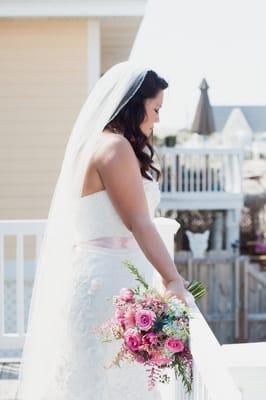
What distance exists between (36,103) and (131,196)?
5023 millimetres

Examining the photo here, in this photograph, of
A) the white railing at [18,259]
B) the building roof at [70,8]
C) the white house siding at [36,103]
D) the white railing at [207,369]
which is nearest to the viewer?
the white railing at [207,369]

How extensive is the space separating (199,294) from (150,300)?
1.27 feet

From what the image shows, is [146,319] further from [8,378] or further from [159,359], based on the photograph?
[8,378]

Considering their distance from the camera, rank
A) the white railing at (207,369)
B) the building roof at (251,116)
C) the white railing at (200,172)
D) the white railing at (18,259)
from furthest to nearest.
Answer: the building roof at (251,116) → the white railing at (200,172) → the white railing at (18,259) → the white railing at (207,369)

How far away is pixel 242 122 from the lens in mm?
26281

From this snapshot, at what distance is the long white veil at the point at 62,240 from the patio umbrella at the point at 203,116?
13654mm

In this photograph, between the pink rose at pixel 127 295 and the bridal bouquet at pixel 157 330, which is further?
the pink rose at pixel 127 295

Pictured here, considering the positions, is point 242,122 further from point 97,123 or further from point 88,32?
point 97,123

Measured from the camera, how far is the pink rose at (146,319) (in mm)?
2021

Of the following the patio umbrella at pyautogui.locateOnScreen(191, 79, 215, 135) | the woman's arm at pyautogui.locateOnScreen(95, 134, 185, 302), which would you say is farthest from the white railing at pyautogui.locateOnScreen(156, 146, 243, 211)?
the woman's arm at pyautogui.locateOnScreen(95, 134, 185, 302)

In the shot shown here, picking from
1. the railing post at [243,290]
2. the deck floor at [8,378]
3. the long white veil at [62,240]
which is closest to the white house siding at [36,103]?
the deck floor at [8,378]

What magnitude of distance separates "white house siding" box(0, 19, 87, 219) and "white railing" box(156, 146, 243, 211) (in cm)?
655

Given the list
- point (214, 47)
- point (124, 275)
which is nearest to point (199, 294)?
point (124, 275)

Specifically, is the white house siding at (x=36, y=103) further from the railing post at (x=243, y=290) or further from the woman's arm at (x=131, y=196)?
the railing post at (x=243, y=290)
